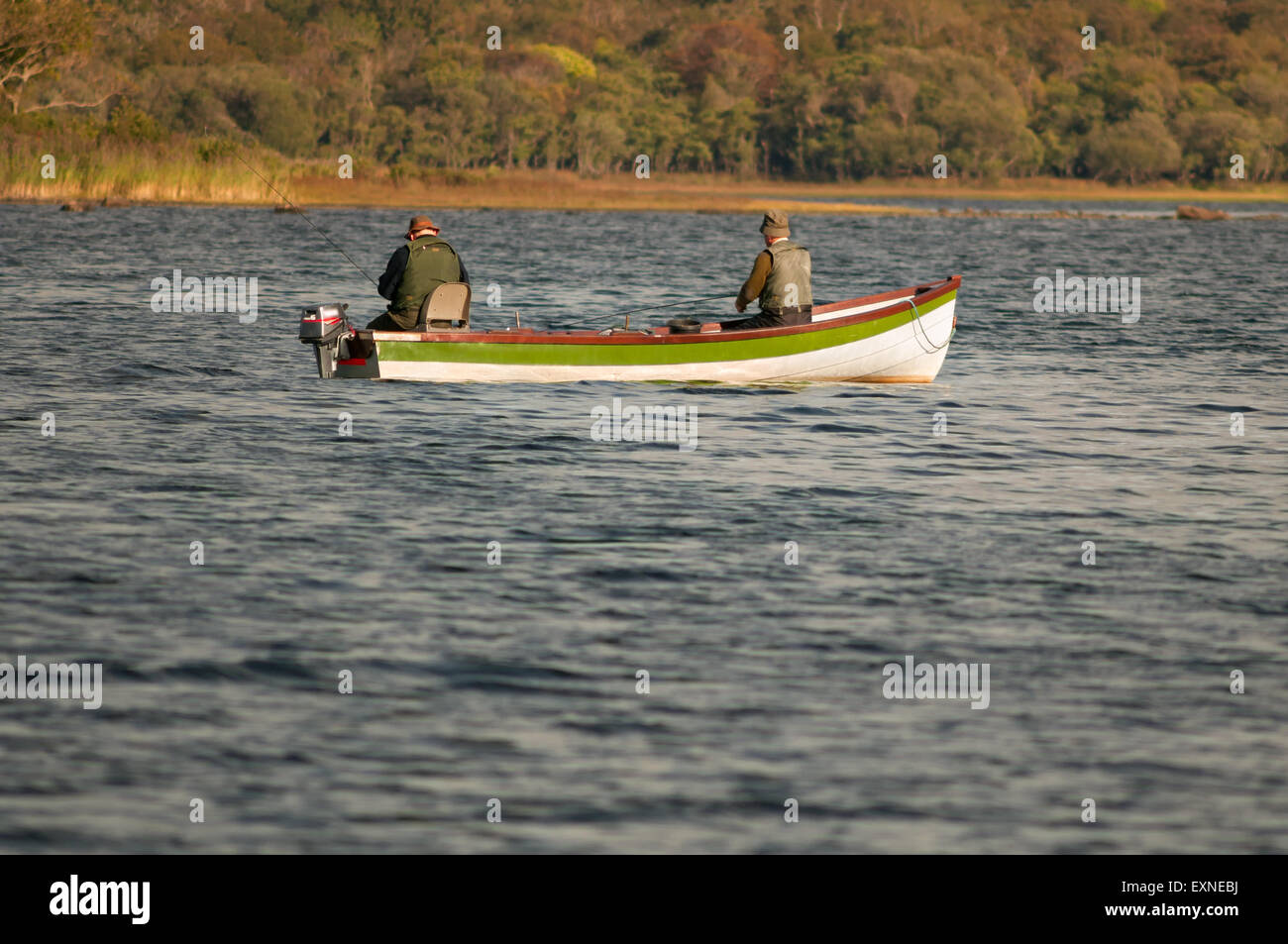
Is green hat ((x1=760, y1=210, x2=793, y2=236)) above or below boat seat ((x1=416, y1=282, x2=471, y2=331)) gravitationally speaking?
above

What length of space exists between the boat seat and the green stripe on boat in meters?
0.29

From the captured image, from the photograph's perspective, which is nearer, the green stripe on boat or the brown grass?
the green stripe on boat

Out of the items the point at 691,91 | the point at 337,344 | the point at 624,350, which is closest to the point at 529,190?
the point at 691,91

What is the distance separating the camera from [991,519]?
44.3 feet

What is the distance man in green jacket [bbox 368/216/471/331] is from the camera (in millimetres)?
19484

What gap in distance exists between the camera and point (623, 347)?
20.2 meters

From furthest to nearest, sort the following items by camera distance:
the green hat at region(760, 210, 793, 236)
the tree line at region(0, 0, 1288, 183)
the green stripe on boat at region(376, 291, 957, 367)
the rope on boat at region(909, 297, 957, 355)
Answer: the tree line at region(0, 0, 1288, 183)
the rope on boat at region(909, 297, 957, 355)
the green stripe on boat at region(376, 291, 957, 367)
the green hat at region(760, 210, 793, 236)

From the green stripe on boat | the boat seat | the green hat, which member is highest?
the green hat

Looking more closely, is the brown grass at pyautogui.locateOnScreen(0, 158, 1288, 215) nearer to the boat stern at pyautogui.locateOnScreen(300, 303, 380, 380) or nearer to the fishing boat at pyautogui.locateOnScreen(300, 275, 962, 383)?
the boat stern at pyautogui.locateOnScreen(300, 303, 380, 380)

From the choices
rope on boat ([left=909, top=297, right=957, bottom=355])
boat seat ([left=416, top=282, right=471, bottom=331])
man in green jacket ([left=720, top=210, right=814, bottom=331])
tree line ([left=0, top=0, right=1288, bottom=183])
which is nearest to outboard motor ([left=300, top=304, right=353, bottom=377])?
boat seat ([left=416, top=282, right=471, bottom=331])

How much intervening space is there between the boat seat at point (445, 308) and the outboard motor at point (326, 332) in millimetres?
879

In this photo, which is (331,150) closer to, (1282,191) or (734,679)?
(1282,191)

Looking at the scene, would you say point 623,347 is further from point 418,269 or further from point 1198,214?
point 1198,214
